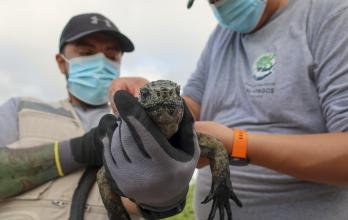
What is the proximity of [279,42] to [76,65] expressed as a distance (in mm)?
2189

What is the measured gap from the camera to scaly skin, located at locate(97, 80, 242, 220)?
1638 millimetres

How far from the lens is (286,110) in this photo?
246 cm

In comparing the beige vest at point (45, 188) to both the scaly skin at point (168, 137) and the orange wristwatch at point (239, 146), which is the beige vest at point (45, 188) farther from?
the orange wristwatch at point (239, 146)

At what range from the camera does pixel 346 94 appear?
228 cm

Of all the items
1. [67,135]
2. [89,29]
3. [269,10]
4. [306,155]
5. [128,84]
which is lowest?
[306,155]

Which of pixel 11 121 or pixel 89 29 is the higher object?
pixel 89 29

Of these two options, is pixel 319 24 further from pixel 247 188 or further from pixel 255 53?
pixel 247 188

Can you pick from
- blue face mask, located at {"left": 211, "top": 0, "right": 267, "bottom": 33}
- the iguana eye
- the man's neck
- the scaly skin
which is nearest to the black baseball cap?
blue face mask, located at {"left": 211, "top": 0, "right": 267, "bottom": 33}

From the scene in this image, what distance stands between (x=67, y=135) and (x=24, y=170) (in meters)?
0.50

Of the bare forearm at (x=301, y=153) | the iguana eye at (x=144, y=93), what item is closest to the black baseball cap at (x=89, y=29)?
the bare forearm at (x=301, y=153)

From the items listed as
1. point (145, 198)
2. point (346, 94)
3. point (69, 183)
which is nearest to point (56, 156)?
point (69, 183)

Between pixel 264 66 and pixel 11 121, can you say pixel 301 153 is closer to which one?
pixel 264 66

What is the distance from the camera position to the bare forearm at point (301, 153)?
7.25 ft

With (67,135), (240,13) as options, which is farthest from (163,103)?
(67,135)
